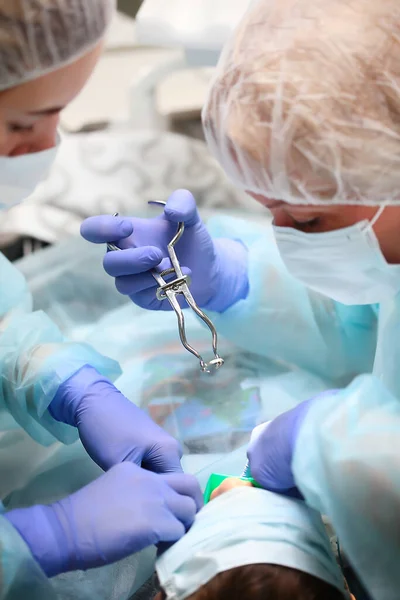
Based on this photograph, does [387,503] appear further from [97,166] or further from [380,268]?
[97,166]

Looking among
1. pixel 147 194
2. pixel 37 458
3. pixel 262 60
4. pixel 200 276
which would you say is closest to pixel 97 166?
pixel 147 194

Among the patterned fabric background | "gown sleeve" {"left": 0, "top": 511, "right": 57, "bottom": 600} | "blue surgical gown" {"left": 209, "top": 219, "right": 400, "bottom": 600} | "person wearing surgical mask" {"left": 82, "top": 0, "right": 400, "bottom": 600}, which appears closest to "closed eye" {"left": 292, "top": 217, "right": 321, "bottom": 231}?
"person wearing surgical mask" {"left": 82, "top": 0, "right": 400, "bottom": 600}

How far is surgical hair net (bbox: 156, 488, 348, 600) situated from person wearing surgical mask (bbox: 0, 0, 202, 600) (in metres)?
0.04

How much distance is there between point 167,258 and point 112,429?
0.30 metres

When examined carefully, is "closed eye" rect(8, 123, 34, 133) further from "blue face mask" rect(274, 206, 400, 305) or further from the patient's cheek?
the patient's cheek

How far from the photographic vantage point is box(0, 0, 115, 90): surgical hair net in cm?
67

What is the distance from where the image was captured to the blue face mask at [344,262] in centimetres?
81

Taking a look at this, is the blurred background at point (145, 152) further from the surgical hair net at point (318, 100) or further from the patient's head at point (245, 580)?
the patient's head at point (245, 580)

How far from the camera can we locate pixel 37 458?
3.47 ft

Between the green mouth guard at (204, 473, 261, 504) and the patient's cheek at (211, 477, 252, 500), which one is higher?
the patient's cheek at (211, 477, 252, 500)

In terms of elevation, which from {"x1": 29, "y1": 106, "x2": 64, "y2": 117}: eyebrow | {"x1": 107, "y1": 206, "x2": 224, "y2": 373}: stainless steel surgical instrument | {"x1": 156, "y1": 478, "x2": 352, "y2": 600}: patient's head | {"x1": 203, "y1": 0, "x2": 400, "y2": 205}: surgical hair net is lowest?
{"x1": 156, "y1": 478, "x2": 352, "y2": 600}: patient's head

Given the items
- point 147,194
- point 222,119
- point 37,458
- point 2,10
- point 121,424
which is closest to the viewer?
point 2,10

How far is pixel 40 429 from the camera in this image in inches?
40.4

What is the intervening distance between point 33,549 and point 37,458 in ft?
1.08
